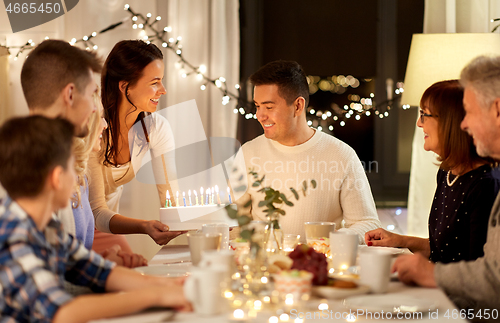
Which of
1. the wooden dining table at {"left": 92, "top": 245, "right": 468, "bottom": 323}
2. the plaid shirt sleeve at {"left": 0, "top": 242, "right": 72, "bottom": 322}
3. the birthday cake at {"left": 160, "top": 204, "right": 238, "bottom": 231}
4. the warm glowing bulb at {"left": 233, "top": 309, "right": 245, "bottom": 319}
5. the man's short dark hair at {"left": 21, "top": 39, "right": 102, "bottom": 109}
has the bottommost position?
the wooden dining table at {"left": 92, "top": 245, "right": 468, "bottom": 323}

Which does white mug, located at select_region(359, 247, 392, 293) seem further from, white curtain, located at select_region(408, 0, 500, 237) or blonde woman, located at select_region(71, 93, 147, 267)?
white curtain, located at select_region(408, 0, 500, 237)

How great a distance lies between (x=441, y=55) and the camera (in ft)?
9.43

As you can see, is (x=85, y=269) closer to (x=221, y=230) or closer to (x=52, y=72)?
(x=221, y=230)

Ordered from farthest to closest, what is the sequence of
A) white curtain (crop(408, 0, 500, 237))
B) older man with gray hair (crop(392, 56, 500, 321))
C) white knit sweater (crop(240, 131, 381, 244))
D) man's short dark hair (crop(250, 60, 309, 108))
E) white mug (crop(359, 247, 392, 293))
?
white curtain (crop(408, 0, 500, 237)), man's short dark hair (crop(250, 60, 309, 108)), white knit sweater (crop(240, 131, 381, 244)), older man with gray hair (crop(392, 56, 500, 321)), white mug (crop(359, 247, 392, 293))

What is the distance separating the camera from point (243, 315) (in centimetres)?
106

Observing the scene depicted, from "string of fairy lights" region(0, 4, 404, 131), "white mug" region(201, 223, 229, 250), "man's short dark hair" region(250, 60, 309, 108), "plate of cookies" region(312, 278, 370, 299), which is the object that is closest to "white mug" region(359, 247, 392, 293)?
"plate of cookies" region(312, 278, 370, 299)

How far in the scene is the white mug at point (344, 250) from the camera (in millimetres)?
1498

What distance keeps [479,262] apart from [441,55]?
1.78 m

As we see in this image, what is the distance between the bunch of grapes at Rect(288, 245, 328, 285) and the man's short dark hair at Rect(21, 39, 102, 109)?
3.04ft

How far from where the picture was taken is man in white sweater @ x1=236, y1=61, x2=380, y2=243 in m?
2.49

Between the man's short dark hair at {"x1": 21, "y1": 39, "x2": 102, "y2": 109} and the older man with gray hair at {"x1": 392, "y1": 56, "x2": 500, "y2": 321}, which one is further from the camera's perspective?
the man's short dark hair at {"x1": 21, "y1": 39, "x2": 102, "y2": 109}

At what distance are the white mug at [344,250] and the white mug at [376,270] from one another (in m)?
0.24

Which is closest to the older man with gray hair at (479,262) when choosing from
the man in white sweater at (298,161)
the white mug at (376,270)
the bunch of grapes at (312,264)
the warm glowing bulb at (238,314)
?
the white mug at (376,270)

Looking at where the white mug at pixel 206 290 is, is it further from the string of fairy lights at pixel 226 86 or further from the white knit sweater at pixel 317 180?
the string of fairy lights at pixel 226 86
